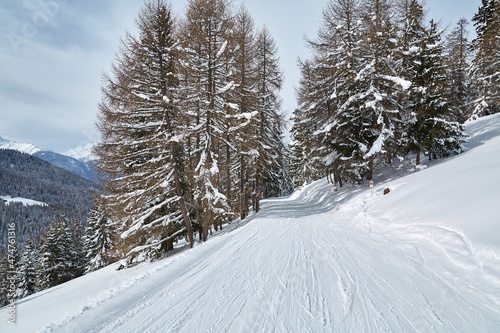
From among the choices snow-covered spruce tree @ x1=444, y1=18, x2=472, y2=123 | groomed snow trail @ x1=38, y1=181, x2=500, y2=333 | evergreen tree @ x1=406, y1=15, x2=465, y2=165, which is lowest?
groomed snow trail @ x1=38, y1=181, x2=500, y2=333

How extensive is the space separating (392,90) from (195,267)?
14681mm

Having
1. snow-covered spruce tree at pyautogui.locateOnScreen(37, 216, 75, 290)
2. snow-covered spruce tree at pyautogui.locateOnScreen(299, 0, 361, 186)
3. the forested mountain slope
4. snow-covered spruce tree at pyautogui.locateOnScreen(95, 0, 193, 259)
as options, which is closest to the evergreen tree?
snow-covered spruce tree at pyautogui.locateOnScreen(299, 0, 361, 186)

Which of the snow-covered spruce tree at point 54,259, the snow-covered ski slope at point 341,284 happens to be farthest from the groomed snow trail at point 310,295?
the snow-covered spruce tree at point 54,259

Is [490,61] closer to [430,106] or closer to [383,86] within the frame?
[430,106]

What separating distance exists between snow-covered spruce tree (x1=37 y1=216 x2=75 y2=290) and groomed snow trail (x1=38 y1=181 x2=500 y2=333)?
109 ft

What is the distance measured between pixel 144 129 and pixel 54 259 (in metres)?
29.8

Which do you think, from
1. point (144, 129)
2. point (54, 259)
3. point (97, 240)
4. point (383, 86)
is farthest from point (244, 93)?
point (54, 259)

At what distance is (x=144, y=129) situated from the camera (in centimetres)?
1096

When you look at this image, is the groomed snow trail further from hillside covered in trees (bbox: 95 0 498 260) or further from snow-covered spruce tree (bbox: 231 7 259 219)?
snow-covered spruce tree (bbox: 231 7 259 219)

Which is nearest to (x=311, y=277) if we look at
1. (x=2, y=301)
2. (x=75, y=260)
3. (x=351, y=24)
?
(x=351, y=24)

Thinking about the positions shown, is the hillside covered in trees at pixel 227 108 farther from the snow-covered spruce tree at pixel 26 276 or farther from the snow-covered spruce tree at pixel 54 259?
the snow-covered spruce tree at pixel 26 276

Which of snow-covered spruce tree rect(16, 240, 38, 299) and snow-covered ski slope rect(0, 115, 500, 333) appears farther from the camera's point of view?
snow-covered spruce tree rect(16, 240, 38, 299)

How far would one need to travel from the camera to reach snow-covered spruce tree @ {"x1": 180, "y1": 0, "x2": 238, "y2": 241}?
36.6 feet

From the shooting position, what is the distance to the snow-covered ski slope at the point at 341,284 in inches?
123
